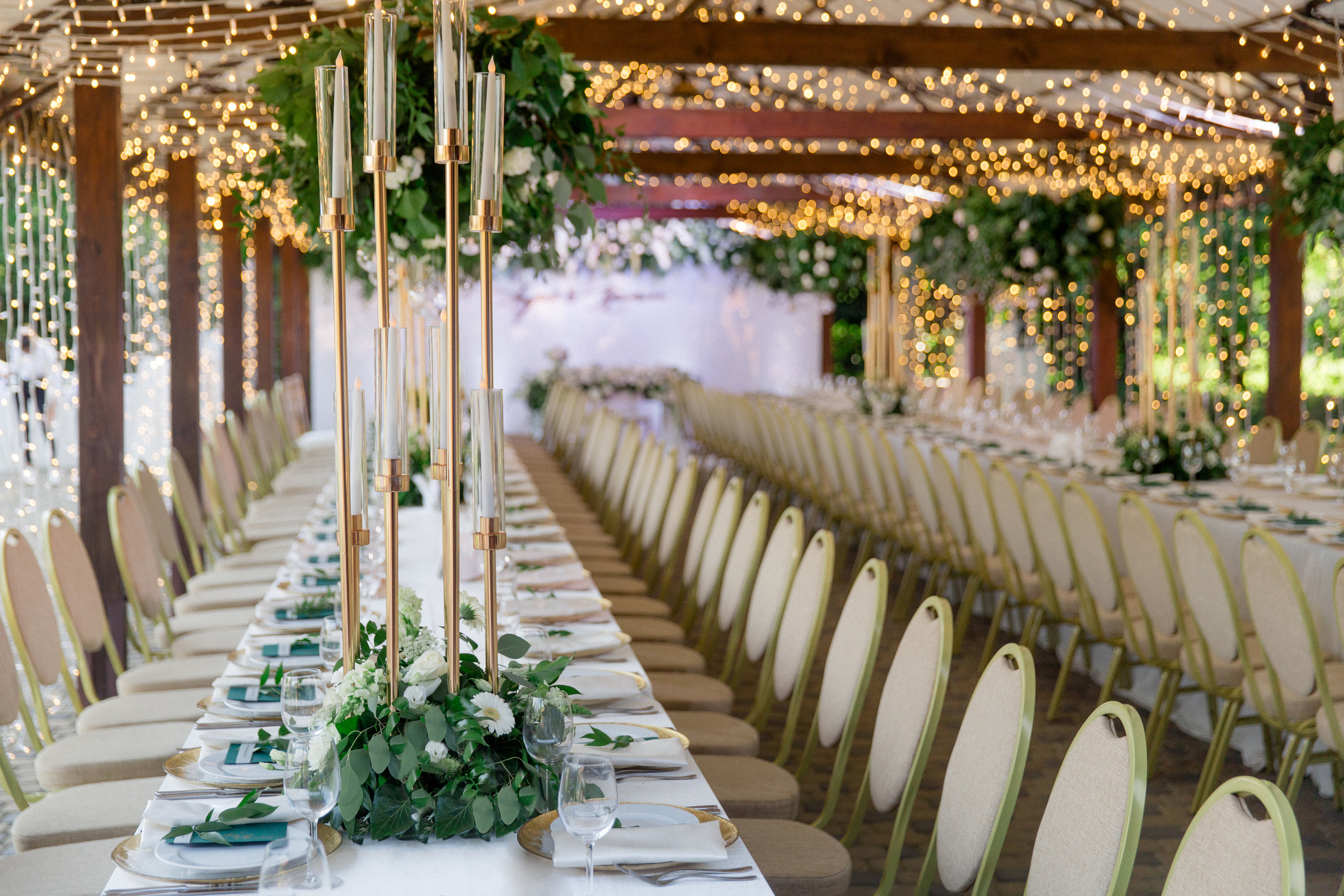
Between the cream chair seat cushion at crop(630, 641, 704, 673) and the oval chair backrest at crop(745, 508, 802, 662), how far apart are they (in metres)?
0.23

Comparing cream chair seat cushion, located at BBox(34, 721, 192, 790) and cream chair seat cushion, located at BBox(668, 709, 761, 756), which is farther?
cream chair seat cushion, located at BBox(668, 709, 761, 756)

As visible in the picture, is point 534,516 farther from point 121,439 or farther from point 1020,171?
point 1020,171

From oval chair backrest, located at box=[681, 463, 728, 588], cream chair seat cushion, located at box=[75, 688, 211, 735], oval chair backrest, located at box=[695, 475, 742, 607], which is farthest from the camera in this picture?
oval chair backrest, located at box=[681, 463, 728, 588]

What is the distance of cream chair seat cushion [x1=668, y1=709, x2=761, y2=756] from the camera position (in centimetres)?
318

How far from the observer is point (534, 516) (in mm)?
5137

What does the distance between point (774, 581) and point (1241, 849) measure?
7.48 feet

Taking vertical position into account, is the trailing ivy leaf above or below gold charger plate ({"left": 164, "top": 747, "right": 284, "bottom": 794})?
above

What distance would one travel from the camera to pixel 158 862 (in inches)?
71.3

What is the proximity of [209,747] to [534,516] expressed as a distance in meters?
2.84

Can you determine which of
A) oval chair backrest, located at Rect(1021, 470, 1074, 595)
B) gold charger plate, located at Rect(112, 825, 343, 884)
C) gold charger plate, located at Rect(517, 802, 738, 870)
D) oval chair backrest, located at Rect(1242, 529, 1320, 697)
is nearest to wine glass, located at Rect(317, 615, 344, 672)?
gold charger plate, located at Rect(112, 825, 343, 884)

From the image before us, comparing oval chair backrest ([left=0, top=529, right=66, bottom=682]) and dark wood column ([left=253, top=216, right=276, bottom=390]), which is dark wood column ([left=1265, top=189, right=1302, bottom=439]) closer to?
dark wood column ([left=253, top=216, right=276, bottom=390])

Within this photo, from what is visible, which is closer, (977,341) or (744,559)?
(744,559)

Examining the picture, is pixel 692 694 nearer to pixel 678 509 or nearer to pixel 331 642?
pixel 331 642

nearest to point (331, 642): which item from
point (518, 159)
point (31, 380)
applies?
point (518, 159)
